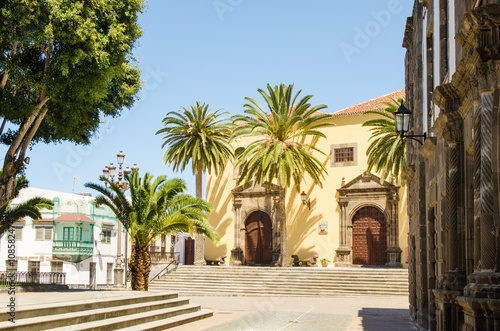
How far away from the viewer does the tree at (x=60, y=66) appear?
15.5m

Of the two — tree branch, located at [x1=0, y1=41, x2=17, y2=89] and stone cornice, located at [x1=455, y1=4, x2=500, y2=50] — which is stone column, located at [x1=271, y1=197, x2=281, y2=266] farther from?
stone cornice, located at [x1=455, y1=4, x2=500, y2=50]

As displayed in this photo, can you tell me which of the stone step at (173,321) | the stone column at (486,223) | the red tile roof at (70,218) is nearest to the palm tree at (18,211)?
the stone step at (173,321)

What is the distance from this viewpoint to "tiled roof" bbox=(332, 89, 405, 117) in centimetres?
3576

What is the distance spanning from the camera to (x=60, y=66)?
16.0m

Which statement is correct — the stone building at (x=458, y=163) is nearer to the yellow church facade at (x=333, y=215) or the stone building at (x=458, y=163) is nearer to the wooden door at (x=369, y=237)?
the yellow church facade at (x=333, y=215)

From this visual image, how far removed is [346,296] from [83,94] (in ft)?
48.8

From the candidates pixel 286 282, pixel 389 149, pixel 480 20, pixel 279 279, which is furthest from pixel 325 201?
pixel 480 20

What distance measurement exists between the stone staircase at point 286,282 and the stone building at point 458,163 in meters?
13.6

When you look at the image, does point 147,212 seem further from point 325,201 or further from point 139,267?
point 325,201

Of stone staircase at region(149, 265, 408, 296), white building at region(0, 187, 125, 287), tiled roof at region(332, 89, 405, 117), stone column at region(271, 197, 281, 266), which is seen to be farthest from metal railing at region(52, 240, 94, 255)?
tiled roof at region(332, 89, 405, 117)

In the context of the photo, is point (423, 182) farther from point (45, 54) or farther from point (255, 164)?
point (255, 164)

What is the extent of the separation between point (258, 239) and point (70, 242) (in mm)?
11991

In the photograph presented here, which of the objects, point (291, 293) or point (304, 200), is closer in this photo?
point (291, 293)

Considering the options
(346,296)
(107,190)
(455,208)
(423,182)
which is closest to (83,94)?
(107,190)
